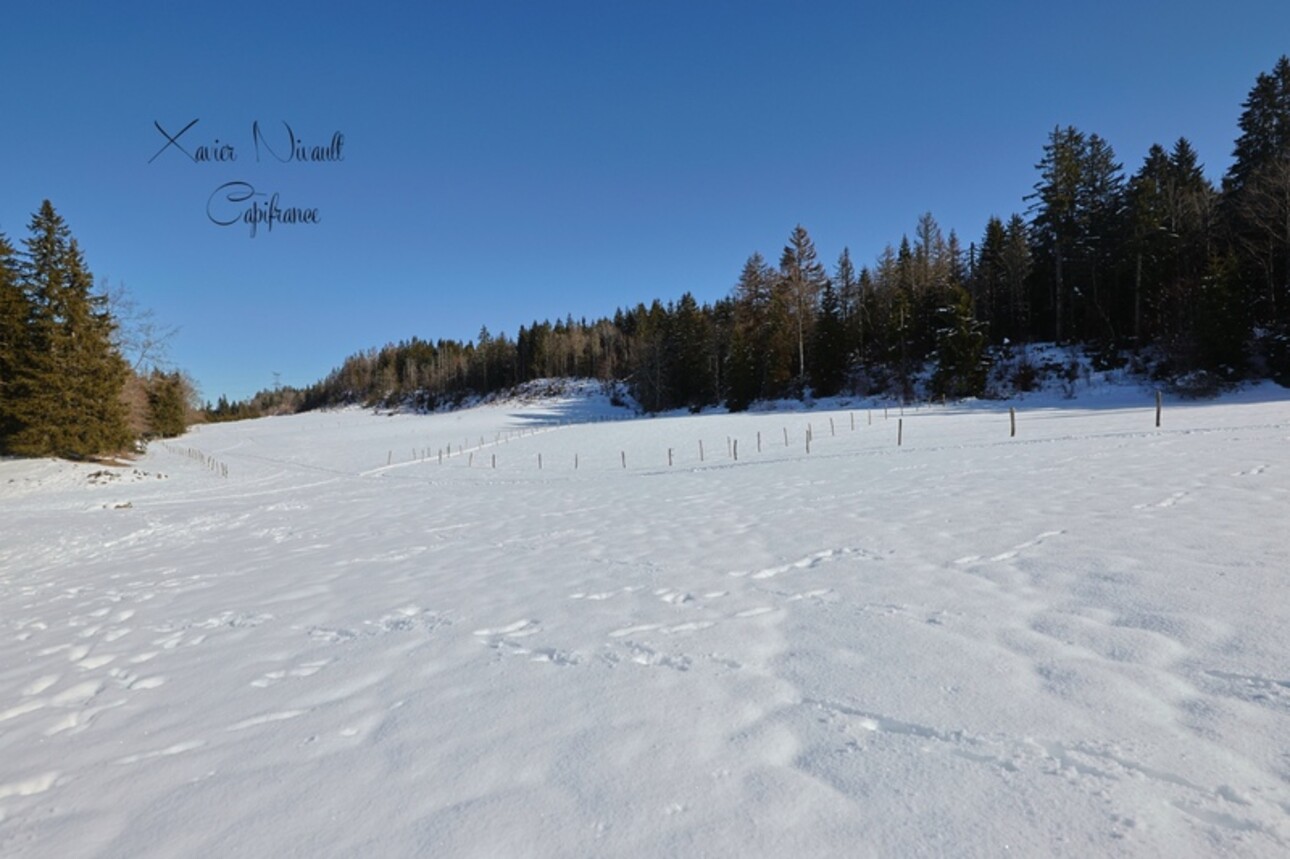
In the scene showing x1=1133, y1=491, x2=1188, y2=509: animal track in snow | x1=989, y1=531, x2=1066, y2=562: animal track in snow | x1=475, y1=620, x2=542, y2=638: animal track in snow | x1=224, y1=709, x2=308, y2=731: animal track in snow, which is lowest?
x1=475, y1=620, x2=542, y2=638: animal track in snow

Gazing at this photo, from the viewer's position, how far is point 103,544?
41.0 ft

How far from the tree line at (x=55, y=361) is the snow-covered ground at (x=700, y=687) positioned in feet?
103

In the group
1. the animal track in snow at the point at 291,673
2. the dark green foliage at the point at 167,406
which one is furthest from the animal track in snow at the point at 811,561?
the dark green foliage at the point at 167,406

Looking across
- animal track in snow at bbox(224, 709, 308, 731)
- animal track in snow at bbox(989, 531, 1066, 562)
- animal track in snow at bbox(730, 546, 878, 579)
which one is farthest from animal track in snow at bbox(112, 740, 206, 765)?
animal track in snow at bbox(989, 531, 1066, 562)

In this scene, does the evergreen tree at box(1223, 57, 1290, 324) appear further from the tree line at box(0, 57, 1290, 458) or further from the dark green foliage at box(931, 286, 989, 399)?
the dark green foliage at box(931, 286, 989, 399)

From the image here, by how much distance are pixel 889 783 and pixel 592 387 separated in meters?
96.6

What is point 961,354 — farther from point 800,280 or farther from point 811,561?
point 811,561

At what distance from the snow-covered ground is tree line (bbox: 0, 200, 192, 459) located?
3127 centimetres

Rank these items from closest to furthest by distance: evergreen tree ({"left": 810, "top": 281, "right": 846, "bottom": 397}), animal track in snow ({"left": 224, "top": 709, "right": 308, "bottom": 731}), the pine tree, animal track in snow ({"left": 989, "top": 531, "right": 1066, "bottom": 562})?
1. animal track in snow ({"left": 224, "top": 709, "right": 308, "bottom": 731})
2. animal track in snow ({"left": 989, "top": 531, "right": 1066, "bottom": 562})
3. the pine tree
4. evergreen tree ({"left": 810, "top": 281, "right": 846, "bottom": 397})

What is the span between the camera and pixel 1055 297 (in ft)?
154

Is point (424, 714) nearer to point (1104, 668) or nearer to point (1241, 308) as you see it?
point (1104, 668)

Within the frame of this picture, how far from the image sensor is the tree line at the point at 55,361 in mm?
30594

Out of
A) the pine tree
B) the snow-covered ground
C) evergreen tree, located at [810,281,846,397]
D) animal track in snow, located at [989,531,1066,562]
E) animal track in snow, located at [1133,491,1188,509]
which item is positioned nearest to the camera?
the snow-covered ground

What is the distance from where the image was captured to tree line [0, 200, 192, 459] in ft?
100
